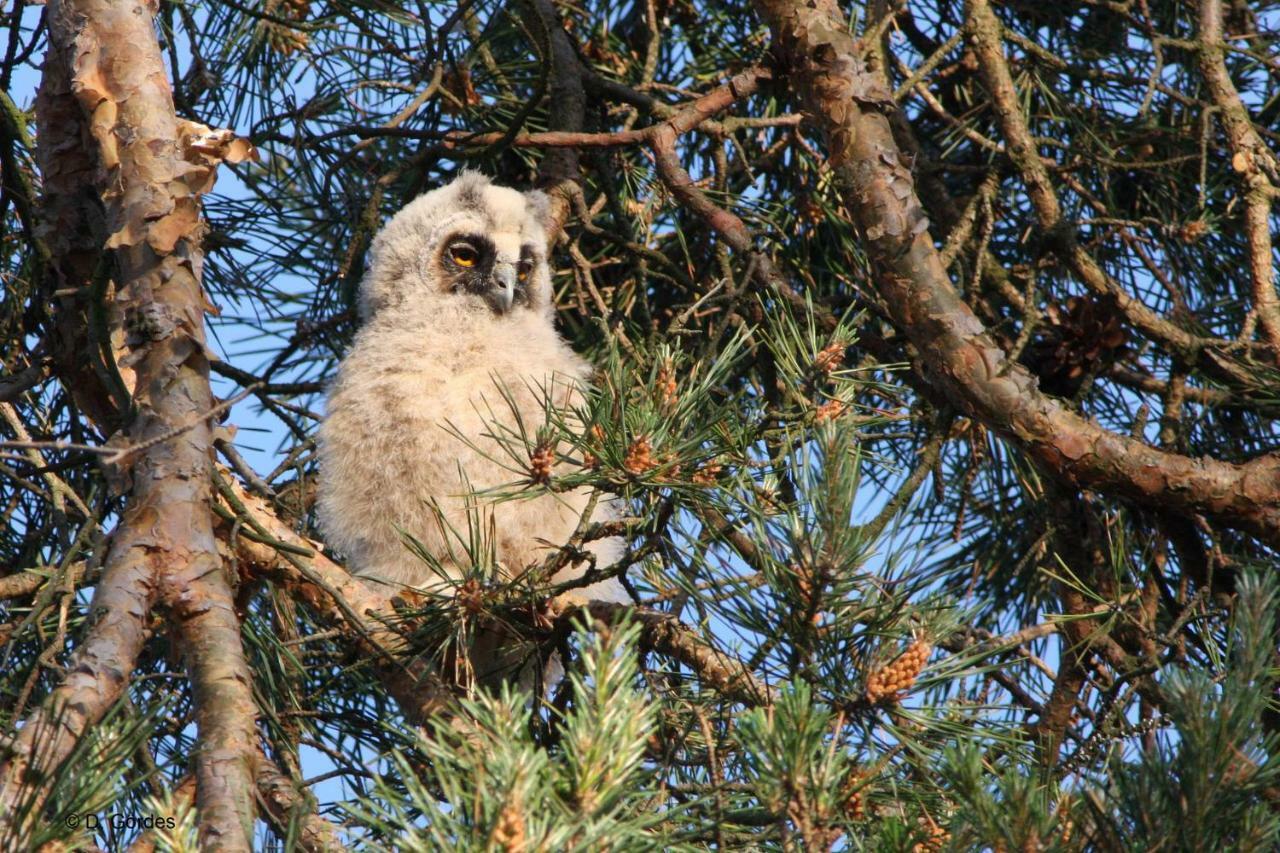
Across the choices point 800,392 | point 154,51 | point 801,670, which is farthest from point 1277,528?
point 154,51

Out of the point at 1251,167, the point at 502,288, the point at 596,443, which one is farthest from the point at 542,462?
the point at 1251,167

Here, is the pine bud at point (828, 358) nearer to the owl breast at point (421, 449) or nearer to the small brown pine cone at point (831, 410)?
the small brown pine cone at point (831, 410)

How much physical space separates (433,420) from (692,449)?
1004mm

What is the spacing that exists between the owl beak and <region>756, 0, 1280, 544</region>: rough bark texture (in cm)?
97

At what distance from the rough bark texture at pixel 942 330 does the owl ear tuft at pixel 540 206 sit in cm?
86

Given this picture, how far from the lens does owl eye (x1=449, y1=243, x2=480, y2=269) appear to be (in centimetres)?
316

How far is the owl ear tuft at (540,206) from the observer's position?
308cm

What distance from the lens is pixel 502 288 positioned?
3.10 m

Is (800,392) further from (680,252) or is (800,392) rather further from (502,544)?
(680,252)

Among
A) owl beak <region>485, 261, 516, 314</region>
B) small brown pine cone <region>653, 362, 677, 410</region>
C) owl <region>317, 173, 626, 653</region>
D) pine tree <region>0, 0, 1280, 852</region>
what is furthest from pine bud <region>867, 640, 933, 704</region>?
owl beak <region>485, 261, 516, 314</region>

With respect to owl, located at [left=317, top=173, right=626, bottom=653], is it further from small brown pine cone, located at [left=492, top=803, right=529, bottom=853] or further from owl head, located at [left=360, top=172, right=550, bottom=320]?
small brown pine cone, located at [left=492, top=803, right=529, bottom=853]

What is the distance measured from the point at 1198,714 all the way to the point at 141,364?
1.40 m

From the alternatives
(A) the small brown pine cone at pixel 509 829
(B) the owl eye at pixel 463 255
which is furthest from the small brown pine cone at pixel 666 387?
(B) the owl eye at pixel 463 255

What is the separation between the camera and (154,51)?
192cm
